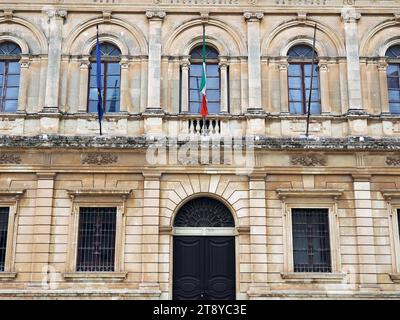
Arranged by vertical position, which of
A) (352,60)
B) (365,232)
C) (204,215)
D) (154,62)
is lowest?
(365,232)

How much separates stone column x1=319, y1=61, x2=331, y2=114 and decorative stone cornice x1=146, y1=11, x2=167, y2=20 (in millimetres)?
5501

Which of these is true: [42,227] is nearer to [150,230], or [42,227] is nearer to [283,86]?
[150,230]

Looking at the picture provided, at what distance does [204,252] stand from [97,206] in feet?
11.8

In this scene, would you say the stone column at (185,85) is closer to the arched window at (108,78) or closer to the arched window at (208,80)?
the arched window at (208,80)

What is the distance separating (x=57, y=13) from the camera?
20359 mm

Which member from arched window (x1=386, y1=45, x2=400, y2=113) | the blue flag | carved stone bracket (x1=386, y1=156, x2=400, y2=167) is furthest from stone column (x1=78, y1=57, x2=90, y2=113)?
arched window (x1=386, y1=45, x2=400, y2=113)

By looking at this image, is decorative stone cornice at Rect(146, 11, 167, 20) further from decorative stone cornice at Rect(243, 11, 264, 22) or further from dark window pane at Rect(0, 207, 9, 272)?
dark window pane at Rect(0, 207, 9, 272)

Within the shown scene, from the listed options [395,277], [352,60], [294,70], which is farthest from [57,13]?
[395,277]

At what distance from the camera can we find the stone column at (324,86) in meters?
20.0

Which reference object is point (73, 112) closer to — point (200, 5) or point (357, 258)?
point (200, 5)

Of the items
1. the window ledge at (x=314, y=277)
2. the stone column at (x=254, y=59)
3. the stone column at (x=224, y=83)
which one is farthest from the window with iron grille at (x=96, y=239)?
the stone column at (x=254, y=59)

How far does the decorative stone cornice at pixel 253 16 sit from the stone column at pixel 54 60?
6034 mm

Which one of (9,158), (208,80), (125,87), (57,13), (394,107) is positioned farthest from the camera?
(208,80)
